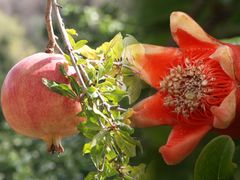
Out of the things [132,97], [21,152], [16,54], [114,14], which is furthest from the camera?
[16,54]

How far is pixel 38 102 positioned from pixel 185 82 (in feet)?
0.70

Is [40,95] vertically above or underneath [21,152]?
above

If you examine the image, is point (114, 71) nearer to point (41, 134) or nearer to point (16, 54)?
point (41, 134)

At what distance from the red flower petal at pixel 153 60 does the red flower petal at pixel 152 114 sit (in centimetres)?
4

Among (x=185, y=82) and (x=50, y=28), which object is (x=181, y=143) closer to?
(x=185, y=82)

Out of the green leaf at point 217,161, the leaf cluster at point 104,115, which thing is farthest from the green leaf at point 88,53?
the green leaf at point 217,161

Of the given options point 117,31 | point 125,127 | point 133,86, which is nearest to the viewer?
point 125,127

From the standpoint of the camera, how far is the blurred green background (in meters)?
0.80

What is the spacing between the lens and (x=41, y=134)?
92cm

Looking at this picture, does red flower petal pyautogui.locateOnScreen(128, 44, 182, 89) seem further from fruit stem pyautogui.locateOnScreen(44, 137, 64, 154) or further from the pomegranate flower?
fruit stem pyautogui.locateOnScreen(44, 137, 64, 154)

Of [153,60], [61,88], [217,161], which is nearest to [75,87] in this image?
[61,88]

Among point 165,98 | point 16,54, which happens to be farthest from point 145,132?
point 16,54

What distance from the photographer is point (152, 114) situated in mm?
820

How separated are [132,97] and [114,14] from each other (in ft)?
9.66
